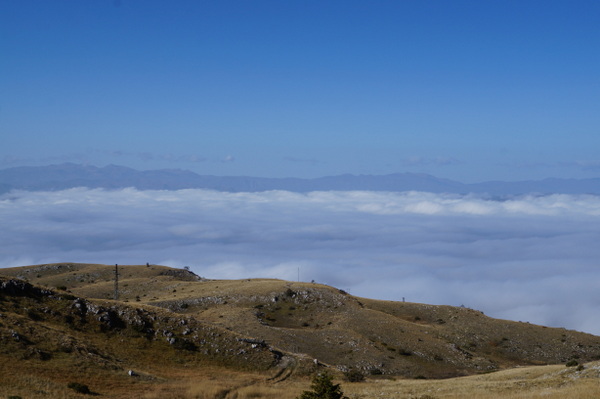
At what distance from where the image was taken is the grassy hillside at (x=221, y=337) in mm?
34812

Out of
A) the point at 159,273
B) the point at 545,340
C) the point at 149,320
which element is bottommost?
the point at 545,340

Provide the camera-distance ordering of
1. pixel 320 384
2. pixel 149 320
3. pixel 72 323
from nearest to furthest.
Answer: pixel 320 384 → pixel 72 323 → pixel 149 320

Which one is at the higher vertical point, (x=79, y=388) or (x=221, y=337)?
(x=221, y=337)

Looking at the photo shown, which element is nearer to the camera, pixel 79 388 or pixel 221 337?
pixel 79 388

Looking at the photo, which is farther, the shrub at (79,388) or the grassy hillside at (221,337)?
the grassy hillside at (221,337)

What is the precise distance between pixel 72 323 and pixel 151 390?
613 inches

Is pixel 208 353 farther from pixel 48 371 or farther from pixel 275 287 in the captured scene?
pixel 275 287

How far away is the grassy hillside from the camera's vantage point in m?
34.8

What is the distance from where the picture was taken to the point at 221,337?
1879 inches

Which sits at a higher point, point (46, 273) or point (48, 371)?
point (46, 273)

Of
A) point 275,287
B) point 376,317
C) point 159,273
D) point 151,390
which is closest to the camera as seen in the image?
point 151,390

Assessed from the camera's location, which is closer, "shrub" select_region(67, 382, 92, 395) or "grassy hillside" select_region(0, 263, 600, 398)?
"shrub" select_region(67, 382, 92, 395)

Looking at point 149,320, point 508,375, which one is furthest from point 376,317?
point 149,320

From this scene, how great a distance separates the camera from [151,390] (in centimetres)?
3166
